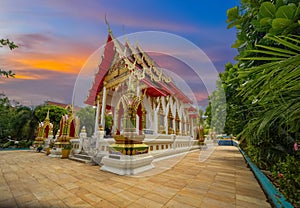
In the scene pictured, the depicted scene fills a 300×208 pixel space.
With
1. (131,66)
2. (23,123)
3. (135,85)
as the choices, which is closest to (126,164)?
(135,85)

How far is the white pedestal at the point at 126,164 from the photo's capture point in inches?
146

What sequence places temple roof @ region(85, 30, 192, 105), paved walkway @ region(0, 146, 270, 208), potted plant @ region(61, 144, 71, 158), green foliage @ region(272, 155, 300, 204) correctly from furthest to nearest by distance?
temple roof @ region(85, 30, 192, 105) → potted plant @ region(61, 144, 71, 158) → paved walkway @ region(0, 146, 270, 208) → green foliage @ region(272, 155, 300, 204)

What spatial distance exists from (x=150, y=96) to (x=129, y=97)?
6.19 meters

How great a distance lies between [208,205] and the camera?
2059mm

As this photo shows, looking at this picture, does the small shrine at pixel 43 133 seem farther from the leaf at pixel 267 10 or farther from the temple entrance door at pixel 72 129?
the leaf at pixel 267 10

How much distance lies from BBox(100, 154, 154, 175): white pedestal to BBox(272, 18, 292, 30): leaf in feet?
12.2

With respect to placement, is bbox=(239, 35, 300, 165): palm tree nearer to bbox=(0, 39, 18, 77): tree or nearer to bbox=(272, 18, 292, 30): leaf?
bbox=(272, 18, 292, 30): leaf

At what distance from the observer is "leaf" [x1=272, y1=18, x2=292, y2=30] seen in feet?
3.15

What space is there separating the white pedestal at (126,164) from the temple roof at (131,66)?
538 centimetres

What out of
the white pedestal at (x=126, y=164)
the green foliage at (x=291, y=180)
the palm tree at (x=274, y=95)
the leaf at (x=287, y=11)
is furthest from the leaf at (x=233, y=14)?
the white pedestal at (x=126, y=164)

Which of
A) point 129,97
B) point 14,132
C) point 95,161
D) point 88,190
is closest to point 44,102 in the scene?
point 14,132

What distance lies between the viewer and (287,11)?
3.15 feet

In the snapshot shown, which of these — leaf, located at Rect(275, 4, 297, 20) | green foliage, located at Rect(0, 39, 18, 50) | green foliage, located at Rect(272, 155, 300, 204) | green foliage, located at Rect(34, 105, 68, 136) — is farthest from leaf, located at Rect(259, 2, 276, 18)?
green foliage, located at Rect(34, 105, 68, 136)

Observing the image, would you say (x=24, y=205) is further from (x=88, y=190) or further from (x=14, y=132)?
(x=14, y=132)
